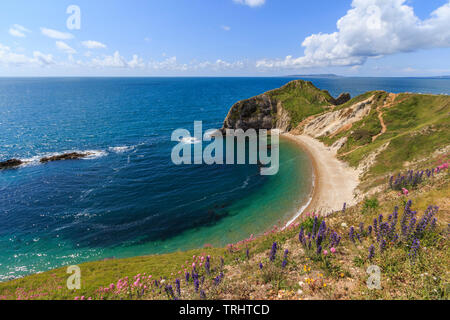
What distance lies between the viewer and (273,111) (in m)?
86.8

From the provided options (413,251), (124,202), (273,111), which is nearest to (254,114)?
(273,111)

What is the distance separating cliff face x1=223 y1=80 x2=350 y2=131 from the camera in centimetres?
8244

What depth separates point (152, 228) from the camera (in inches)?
1229

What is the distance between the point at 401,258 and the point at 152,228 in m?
30.5

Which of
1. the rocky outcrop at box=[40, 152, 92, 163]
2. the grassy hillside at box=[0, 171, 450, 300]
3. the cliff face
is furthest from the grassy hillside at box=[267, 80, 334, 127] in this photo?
the grassy hillside at box=[0, 171, 450, 300]

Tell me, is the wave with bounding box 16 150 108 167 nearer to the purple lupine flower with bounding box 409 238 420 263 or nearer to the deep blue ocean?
the deep blue ocean

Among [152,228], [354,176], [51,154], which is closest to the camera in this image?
[152,228]

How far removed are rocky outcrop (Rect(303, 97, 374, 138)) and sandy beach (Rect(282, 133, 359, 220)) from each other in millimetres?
10525

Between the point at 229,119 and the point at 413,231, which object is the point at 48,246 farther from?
the point at 229,119

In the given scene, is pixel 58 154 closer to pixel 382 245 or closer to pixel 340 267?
pixel 340 267

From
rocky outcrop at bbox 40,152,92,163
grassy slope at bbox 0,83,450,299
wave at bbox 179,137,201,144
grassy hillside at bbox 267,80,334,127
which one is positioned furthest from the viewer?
grassy hillside at bbox 267,80,334,127

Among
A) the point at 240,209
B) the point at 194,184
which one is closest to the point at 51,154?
the point at 194,184

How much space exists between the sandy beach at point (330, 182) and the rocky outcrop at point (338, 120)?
34.5ft

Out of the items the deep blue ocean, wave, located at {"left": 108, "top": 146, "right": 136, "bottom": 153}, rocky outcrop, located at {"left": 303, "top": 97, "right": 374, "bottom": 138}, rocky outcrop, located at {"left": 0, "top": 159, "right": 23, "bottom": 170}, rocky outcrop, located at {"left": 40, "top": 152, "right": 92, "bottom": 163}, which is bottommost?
the deep blue ocean
